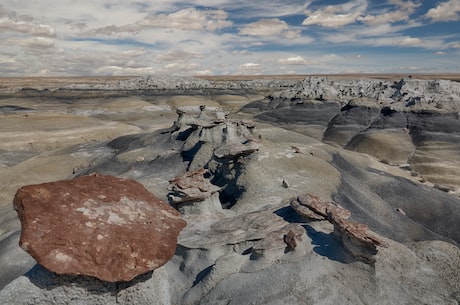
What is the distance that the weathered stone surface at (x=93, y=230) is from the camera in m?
8.66

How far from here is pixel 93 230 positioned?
30.2 ft

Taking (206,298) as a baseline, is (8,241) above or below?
below

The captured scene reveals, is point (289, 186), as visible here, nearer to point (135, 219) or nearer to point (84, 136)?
point (135, 219)

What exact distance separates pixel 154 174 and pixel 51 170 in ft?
41.8

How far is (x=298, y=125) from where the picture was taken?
63.7m

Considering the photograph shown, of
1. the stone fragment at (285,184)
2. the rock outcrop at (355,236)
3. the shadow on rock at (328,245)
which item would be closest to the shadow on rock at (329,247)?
the shadow on rock at (328,245)

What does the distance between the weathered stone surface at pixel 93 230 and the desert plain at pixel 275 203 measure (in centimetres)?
56

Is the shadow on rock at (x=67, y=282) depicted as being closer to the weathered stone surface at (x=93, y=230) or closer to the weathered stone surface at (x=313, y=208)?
the weathered stone surface at (x=93, y=230)

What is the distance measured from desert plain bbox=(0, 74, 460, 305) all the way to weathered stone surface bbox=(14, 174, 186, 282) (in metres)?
0.56

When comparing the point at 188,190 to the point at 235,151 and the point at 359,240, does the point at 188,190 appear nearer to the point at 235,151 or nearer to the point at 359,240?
the point at 235,151

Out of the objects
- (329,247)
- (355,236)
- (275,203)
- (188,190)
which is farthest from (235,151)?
(355,236)

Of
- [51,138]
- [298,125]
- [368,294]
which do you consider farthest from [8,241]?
[298,125]

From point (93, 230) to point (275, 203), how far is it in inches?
445

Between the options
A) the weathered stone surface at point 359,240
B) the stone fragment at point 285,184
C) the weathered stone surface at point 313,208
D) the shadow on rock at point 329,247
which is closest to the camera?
the weathered stone surface at point 359,240
